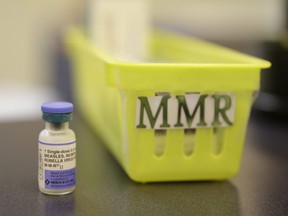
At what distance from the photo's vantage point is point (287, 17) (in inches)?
50.2

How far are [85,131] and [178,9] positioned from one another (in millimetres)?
1470

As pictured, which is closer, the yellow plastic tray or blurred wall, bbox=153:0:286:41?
the yellow plastic tray

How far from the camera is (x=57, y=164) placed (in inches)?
23.7

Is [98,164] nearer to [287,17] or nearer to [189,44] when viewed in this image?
[189,44]

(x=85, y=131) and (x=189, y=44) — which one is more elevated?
(x=189, y=44)

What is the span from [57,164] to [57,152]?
1 cm

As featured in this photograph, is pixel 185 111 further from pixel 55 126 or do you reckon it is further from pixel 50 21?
pixel 50 21

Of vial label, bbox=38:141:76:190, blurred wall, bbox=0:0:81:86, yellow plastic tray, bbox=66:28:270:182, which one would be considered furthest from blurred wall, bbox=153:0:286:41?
vial label, bbox=38:141:76:190

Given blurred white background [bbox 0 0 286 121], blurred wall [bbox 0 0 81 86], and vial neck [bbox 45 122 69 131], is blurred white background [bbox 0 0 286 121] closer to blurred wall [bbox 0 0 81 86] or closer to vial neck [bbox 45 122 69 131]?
blurred wall [bbox 0 0 81 86]

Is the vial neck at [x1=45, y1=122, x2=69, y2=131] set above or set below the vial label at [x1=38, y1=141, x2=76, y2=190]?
above

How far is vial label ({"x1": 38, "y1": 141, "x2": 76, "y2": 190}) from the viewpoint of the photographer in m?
0.60

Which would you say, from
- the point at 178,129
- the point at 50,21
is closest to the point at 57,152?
the point at 178,129

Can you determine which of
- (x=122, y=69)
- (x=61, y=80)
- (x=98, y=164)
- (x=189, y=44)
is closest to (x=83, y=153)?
(x=98, y=164)

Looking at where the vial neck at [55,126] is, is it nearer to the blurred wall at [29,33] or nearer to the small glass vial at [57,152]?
the small glass vial at [57,152]
